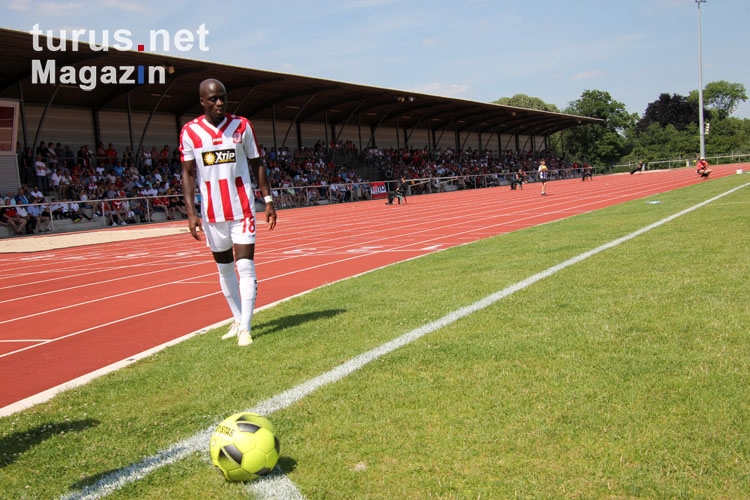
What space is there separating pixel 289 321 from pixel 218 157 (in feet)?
5.22

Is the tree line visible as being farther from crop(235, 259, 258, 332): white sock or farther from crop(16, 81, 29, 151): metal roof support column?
crop(235, 259, 258, 332): white sock

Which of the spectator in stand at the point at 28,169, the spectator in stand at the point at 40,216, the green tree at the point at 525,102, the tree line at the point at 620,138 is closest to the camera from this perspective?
the spectator in stand at the point at 40,216

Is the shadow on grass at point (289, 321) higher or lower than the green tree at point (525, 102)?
lower

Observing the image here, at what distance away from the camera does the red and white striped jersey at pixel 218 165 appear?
5535 millimetres

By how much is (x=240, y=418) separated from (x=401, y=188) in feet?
103

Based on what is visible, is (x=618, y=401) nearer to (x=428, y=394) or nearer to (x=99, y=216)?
(x=428, y=394)

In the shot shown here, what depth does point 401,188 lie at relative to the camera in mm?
34062

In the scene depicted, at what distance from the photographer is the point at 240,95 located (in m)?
35.5

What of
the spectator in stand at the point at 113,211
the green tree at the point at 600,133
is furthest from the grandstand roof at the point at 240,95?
the green tree at the point at 600,133

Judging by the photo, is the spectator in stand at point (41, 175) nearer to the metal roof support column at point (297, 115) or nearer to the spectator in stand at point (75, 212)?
the spectator in stand at point (75, 212)

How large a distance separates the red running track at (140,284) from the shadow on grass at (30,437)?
0.61m

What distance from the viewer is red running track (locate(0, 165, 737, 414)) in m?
5.75

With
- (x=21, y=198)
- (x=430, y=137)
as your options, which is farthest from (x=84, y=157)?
(x=430, y=137)

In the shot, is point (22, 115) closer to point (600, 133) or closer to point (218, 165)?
point (218, 165)
